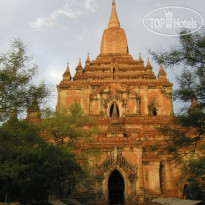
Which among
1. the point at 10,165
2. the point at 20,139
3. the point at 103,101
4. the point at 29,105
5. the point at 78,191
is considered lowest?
the point at 78,191

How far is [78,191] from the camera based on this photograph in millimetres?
21188

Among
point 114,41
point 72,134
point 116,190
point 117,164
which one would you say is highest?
point 114,41

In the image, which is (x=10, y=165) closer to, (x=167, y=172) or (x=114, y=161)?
(x=114, y=161)

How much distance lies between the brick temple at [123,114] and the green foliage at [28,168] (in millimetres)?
6310

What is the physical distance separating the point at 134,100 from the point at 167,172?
13968 millimetres

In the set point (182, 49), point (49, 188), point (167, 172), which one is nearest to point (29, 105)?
point (49, 188)

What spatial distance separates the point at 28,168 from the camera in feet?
46.2

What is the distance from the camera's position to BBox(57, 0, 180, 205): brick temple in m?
21.7

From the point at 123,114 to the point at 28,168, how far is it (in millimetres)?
21852

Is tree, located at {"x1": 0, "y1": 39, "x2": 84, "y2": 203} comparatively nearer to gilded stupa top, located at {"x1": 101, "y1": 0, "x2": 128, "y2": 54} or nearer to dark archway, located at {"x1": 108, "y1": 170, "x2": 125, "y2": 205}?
dark archway, located at {"x1": 108, "y1": 170, "x2": 125, "y2": 205}

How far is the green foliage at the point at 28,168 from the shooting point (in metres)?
13.6

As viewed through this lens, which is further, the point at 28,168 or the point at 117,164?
the point at 117,164

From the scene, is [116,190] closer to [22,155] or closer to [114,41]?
[22,155]

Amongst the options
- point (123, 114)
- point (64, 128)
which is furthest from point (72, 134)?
point (123, 114)
